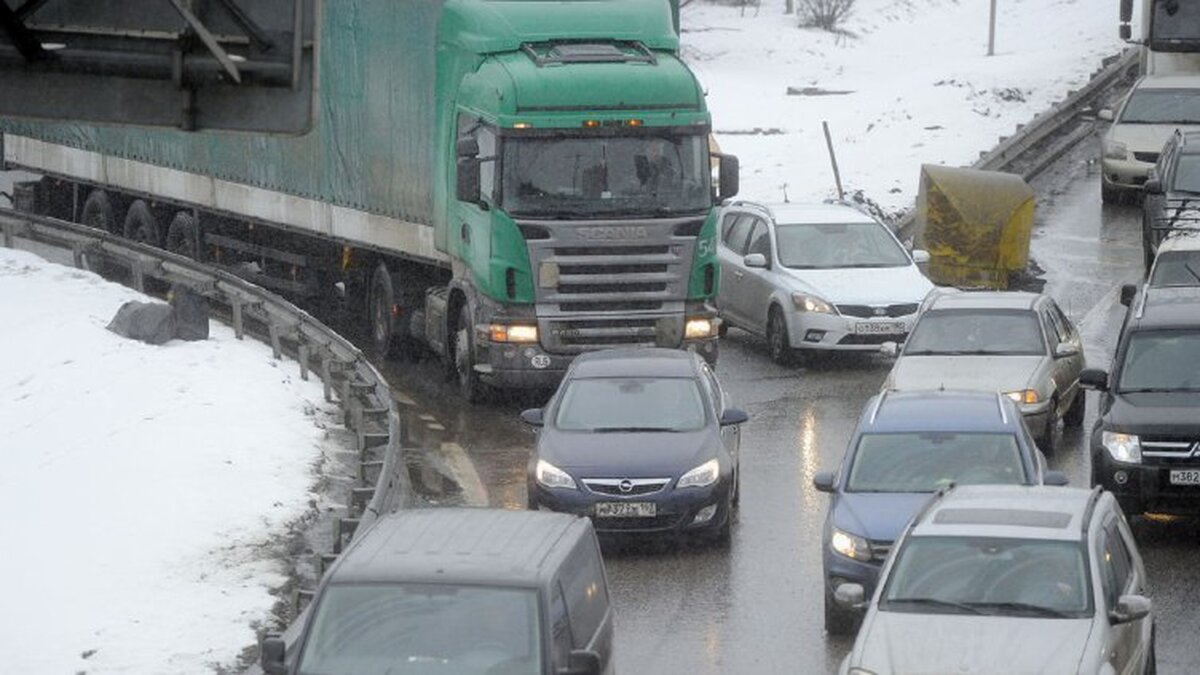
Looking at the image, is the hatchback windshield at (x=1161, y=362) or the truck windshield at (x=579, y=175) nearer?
the hatchback windshield at (x=1161, y=362)

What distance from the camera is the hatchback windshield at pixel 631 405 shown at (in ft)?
65.6

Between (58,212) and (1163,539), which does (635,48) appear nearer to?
(1163,539)

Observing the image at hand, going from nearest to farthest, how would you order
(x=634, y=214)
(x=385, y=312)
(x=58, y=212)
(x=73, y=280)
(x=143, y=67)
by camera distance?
(x=143, y=67)
(x=634, y=214)
(x=385, y=312)
(x=73, y=280)
(x=58, y=212)

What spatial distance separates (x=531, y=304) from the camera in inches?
975

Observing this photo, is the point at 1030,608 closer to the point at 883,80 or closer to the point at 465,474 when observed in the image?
the point at 465,474

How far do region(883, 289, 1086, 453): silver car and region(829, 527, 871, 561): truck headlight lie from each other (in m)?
6.03

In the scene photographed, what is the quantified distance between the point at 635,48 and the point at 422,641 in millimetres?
14673

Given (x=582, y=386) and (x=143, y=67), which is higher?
(x=143, y=67)

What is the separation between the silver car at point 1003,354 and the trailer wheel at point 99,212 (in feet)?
52.2

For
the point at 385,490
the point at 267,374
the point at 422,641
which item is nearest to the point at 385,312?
the point at 267,374

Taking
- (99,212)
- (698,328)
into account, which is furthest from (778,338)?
(99,212)

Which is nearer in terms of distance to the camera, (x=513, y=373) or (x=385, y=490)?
(x=385, y=490)

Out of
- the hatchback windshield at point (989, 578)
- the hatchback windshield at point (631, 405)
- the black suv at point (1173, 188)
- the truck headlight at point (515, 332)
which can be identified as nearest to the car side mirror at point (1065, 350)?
the hatchback windshield at point (631, 405)

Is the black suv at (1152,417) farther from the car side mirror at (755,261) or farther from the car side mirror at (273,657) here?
the car side mirror at (273,657)
